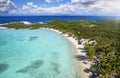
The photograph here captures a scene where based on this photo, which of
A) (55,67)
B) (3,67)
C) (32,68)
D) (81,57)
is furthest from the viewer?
(81,57)

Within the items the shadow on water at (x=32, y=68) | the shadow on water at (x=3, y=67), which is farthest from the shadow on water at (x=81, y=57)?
the shadow on water at (x=3, y=67)

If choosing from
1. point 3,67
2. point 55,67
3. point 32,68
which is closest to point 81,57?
point 55,67

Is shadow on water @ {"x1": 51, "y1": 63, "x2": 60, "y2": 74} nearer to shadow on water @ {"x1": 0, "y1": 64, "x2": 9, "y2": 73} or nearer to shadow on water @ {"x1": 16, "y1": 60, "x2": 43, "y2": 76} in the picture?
shadow on water @ {"x1": 16, "y1": 60, "x2": 43, "y2": 76}

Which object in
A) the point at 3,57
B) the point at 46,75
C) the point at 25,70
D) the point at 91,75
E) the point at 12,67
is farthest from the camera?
the point at 3,57

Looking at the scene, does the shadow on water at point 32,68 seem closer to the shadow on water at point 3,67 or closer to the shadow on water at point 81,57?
the shadow on water at point 3,67

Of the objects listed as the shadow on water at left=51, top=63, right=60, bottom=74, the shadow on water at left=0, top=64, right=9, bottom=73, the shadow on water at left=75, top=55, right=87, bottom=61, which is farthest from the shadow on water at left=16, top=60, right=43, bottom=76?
the shadow on water at left=75, top=55, right=87, bottom=61

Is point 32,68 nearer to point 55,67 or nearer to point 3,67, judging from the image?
point 55,67

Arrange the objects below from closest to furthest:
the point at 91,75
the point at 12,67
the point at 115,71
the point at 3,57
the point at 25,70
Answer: the point at 115,71
the point at 91,75
the point at 25,70
the point at 12,67
the point at 3,57

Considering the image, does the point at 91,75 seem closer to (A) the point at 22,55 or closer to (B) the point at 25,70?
(B) the point at 25,70

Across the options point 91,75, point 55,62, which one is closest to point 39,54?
point 55,62
